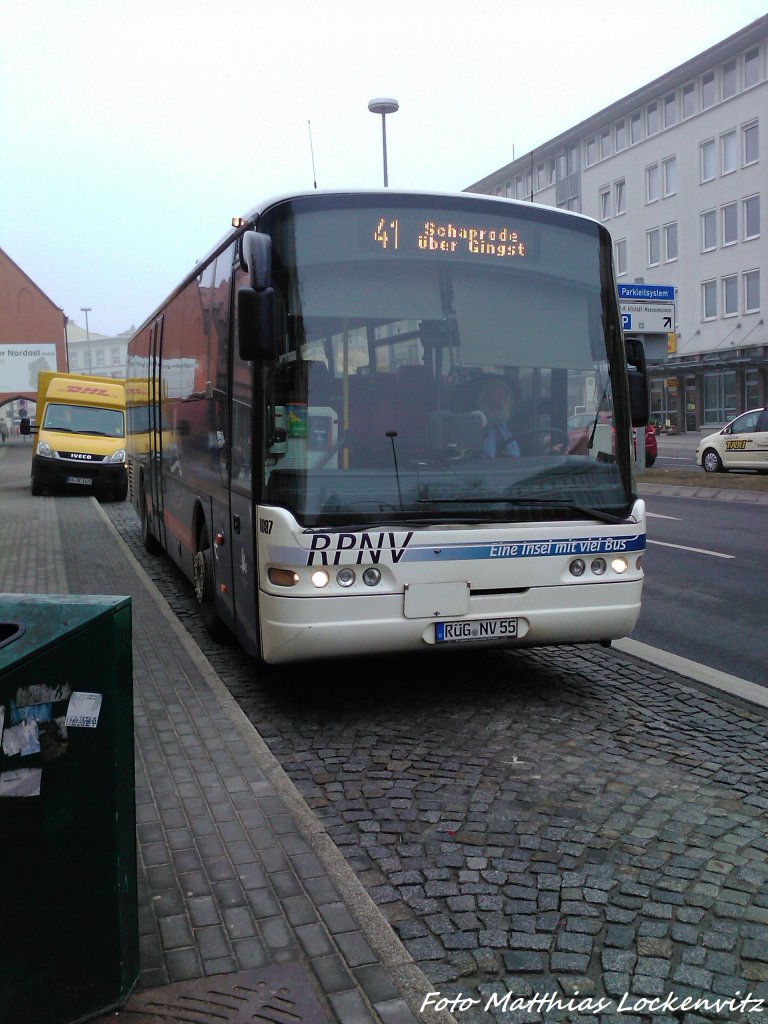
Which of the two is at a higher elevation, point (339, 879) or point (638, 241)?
point (638, 241)

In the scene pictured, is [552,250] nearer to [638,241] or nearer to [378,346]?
[378,346]

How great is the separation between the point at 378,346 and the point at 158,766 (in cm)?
256

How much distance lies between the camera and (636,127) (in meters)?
60.9

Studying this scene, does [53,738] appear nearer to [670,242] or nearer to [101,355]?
[670,242]

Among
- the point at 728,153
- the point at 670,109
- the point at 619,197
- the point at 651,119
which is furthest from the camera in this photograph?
the point at 619,197

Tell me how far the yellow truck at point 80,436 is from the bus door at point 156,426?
11591mm

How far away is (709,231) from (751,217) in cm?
320

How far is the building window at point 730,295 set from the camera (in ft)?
174

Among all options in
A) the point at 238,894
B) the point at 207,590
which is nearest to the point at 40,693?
the point at 238,894

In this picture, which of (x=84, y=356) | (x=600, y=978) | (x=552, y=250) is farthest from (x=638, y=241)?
(x=84, y=356)

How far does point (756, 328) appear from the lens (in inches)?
2028

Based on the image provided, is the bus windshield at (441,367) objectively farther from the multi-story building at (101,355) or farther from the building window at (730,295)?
the multi-story building at (101,355)

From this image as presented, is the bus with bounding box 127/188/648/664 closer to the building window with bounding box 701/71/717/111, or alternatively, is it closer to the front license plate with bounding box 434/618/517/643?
the front license plate with bounding box 434/618/517/643

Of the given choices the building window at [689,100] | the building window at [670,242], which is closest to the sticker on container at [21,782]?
the building window at [670,242]
